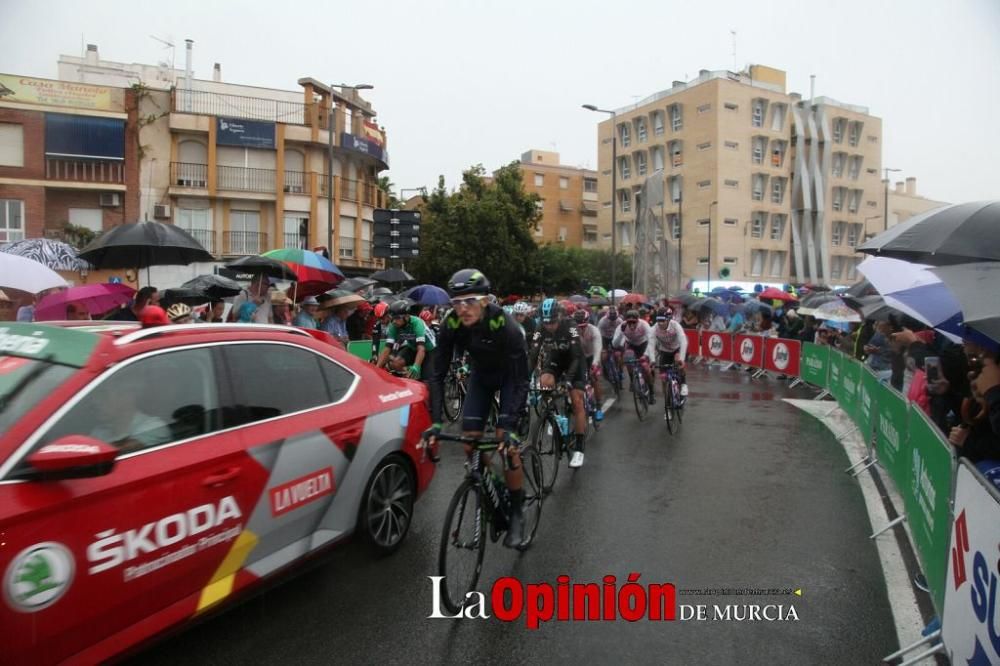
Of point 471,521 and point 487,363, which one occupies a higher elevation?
point 487,363

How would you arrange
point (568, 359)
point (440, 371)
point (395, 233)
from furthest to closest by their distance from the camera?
1. point (395, 233)
2. point (568, 359)
3. point (440, 371)

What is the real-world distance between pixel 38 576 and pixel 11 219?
1432 inches

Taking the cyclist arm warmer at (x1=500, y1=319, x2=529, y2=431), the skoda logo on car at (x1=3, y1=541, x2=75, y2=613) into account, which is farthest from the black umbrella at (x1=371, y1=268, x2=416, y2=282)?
the skoda logo on car at (x1=3, y1=541, x2=75, y2=613)

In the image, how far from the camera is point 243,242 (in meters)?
37.0

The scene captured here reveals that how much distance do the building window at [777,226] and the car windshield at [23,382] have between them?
66339mm

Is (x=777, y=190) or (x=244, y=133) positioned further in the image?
(x=777, y=190)

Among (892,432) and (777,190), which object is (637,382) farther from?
(777,190)

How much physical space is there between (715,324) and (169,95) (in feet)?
94.2

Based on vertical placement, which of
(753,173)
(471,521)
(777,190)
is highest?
(753,173)

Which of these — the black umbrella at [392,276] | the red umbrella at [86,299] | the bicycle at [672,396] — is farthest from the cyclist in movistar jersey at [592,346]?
the black umbrella at [392,276]

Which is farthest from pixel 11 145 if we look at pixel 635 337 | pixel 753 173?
pixel 753 173

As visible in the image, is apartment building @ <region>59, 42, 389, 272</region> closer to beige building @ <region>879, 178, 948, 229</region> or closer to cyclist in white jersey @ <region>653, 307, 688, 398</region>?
cyclist in white jersey @ <region>653, 307, 688, 398</region>

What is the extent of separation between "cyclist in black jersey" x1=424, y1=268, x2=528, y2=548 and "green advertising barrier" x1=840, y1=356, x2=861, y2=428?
6256 millimetres

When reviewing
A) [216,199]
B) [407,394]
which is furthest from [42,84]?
[407,394]
